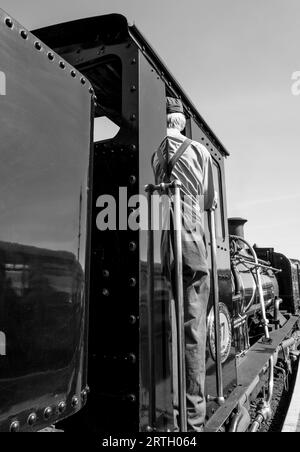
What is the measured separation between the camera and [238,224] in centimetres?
704

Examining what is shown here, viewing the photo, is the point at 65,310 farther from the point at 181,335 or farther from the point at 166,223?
the point at 166,223

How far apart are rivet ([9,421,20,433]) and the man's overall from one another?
3.34ft

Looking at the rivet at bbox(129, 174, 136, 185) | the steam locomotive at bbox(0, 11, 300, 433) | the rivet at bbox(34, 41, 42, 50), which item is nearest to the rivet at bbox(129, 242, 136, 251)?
the steam locomotive at bbox(0, 11, 300, 433)

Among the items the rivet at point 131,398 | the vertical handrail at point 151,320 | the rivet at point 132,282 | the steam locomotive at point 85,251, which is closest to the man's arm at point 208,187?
the steam locomotive at point 85,251

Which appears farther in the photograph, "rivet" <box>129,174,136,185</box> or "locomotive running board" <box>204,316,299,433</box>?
"locomotive running board" <box>204,316,299,433</box>

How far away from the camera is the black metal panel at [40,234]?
104 cm

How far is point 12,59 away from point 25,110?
151 millimetres

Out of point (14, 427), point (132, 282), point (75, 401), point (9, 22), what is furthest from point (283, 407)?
point (9, 22)

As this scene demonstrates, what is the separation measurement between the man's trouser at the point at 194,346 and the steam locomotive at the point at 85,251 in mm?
78

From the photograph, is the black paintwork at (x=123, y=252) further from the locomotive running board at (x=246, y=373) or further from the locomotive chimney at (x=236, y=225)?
the locomotive chimney at (x=236, y=225)

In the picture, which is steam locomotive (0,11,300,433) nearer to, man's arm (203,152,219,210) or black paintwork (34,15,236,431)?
black paintwork (34,15,236,431)

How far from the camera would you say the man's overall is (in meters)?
1.93

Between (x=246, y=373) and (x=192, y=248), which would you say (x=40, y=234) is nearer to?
(x=192, y=248)

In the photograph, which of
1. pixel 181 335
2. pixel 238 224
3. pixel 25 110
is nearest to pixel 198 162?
pixel 181 335
